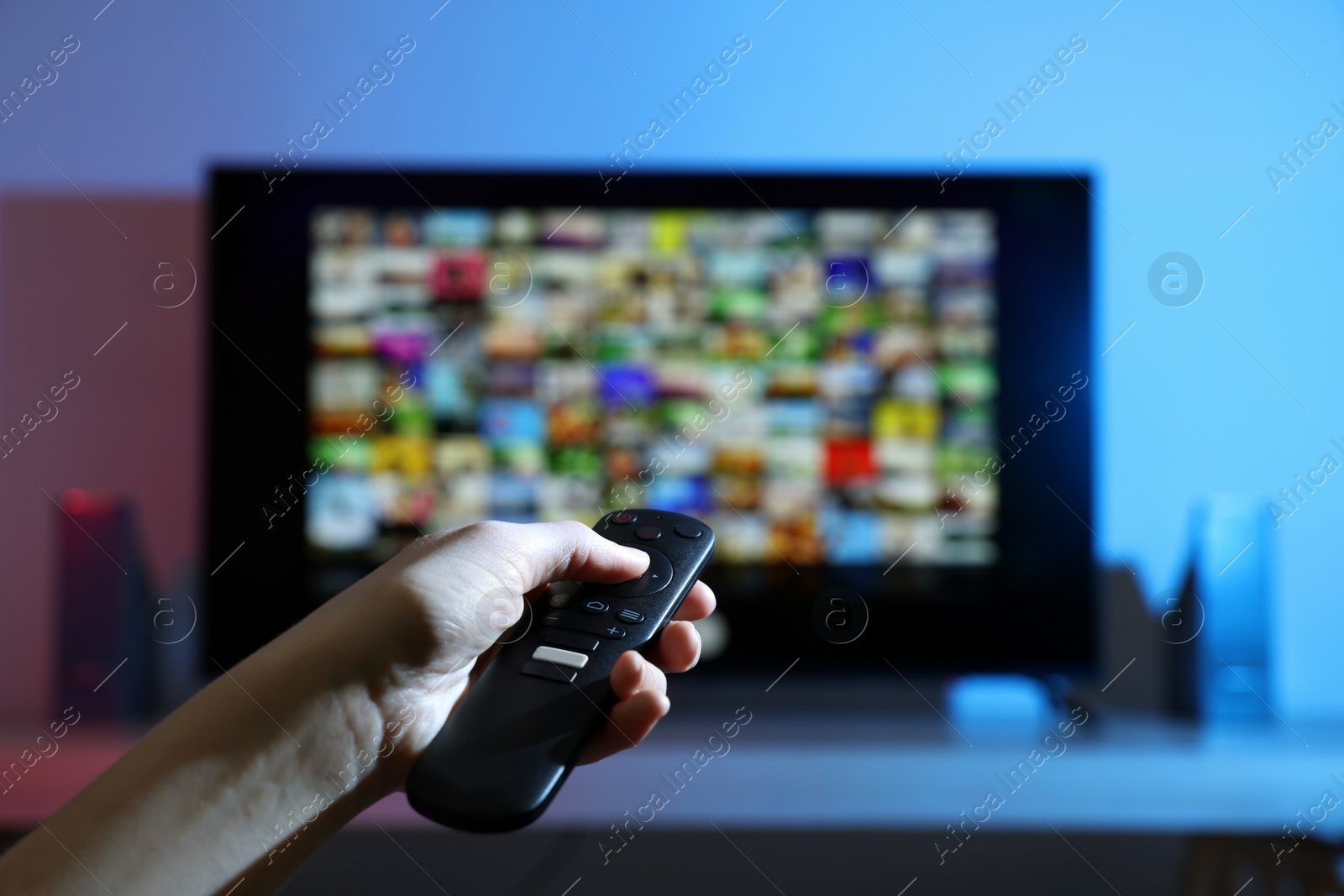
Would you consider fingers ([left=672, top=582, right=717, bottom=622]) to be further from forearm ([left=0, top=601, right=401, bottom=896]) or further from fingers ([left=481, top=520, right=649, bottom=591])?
forearm ([left=0, top=601, right=401, bottom=896])

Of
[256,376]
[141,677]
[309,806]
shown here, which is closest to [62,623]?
[141,677]

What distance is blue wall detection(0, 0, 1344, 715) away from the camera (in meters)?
1.52

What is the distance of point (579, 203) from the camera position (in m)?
1.36

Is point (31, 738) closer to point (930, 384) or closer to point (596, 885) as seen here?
point (596, 885)

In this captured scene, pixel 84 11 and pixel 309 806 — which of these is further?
pixel 84 11

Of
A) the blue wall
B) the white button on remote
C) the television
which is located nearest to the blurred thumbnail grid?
the television

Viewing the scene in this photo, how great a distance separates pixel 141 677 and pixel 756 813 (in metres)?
0.91

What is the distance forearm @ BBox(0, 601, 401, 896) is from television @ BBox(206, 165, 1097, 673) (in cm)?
81

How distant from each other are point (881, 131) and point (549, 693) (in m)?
1.31

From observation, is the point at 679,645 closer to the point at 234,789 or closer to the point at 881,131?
the point at 234,789

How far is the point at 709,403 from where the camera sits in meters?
1.33

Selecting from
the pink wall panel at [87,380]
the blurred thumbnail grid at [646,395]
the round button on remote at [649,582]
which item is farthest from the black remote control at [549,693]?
the pink wall panel at [87,380]

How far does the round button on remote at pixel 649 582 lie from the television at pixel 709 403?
726 mm

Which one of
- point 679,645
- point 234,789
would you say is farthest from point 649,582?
point 234,789
